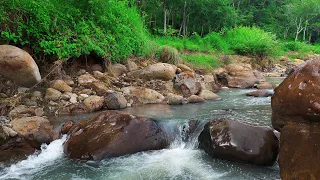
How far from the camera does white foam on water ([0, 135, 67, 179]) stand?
5098mm

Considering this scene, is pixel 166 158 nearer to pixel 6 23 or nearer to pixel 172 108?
pixel 172 108

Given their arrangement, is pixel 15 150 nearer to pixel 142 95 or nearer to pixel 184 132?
pixel 184 132

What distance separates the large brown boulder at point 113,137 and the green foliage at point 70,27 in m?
3.13

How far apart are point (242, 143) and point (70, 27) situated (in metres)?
6.30

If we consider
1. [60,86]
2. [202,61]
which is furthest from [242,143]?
[202,61]

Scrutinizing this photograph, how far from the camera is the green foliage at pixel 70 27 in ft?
26.9

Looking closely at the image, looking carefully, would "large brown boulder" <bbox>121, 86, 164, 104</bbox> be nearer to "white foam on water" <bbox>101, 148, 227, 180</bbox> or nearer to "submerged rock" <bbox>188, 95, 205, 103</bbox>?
"submerged rock" <bbox>188, 95, 205, 103</bbox>

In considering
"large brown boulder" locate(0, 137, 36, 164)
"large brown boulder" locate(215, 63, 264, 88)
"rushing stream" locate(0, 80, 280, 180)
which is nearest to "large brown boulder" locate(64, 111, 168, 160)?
"rushing stream" locate(0, 80, 280, 180)

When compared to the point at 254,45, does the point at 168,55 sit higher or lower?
higher

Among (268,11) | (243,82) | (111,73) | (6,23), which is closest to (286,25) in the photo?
(268,11)

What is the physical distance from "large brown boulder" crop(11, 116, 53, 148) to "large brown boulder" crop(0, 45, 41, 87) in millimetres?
1777

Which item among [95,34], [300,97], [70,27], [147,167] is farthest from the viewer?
[95,34]

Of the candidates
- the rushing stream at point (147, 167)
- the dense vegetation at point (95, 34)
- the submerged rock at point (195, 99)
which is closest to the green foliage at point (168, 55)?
the dense vegetation at point (95, 34)

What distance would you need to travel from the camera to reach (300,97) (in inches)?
159
